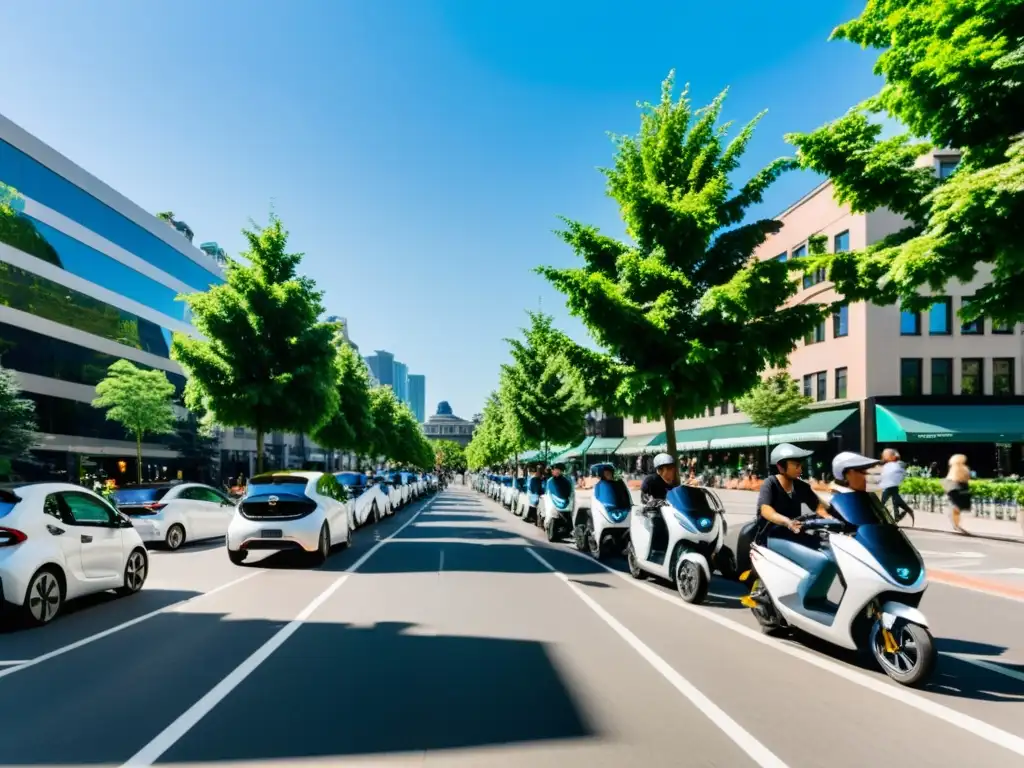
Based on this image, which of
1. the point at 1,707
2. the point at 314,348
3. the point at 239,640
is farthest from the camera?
the point at 314,348

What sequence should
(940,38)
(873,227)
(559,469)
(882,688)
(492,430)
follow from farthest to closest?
(492,430), (873,227), (559,469), (940,38), (882,688)

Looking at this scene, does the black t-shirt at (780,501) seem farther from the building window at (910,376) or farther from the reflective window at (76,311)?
the reflective window at (76,311)

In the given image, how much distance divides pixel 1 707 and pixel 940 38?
13.3 m

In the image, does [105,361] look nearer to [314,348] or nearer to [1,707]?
[314,348]

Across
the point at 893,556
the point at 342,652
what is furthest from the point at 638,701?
the point at 342,652

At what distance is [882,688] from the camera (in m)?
5.63

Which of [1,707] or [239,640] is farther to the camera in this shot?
[239,640]

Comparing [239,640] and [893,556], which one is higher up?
[893,556]

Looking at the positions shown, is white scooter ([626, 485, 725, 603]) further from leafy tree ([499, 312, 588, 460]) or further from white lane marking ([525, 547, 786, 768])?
leafy tree ([499, 312, 588, 460])

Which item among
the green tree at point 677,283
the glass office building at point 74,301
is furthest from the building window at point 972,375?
the glass office building at point 74,301

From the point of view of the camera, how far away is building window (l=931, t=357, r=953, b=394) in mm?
39469

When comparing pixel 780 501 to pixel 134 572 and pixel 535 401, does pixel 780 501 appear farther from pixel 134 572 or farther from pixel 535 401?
pixel 535 401

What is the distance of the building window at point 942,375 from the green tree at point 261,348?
30839mm

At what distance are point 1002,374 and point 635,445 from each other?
31014mm
